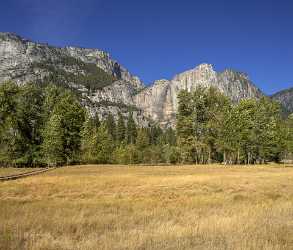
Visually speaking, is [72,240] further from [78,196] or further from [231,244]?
[78,196]

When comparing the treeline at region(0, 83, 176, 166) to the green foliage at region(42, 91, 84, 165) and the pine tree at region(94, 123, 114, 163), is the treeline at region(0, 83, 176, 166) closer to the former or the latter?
the green foliage at region(42, 91, 84, 165)

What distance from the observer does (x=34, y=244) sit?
11023 mm

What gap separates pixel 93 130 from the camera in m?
97.1

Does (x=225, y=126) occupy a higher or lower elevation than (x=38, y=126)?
higher

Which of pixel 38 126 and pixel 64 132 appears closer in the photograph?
pixel 64 132

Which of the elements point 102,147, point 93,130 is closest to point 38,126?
point 102,147

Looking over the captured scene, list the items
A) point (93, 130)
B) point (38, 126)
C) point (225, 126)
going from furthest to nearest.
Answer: point (93, 130)
point (225, 126)
point (38, 126)

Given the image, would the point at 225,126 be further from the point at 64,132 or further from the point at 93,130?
the point at 64,132

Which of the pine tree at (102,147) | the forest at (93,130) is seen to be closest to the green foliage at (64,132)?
the forest at (93,130)

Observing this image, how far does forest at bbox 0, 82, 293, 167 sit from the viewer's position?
70750mm

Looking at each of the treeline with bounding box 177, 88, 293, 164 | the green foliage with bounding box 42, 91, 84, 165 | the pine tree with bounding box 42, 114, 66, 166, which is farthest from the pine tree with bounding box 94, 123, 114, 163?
the pine tree with bounding box 42, 114, 66, 166

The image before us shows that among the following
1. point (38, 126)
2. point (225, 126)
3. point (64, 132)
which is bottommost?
point (64, 132)

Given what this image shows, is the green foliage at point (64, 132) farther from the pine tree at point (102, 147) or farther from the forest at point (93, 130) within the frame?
the pine tree at point (102, 147)

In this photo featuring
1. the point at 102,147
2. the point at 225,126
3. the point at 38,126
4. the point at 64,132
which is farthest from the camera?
the point at 102,147
